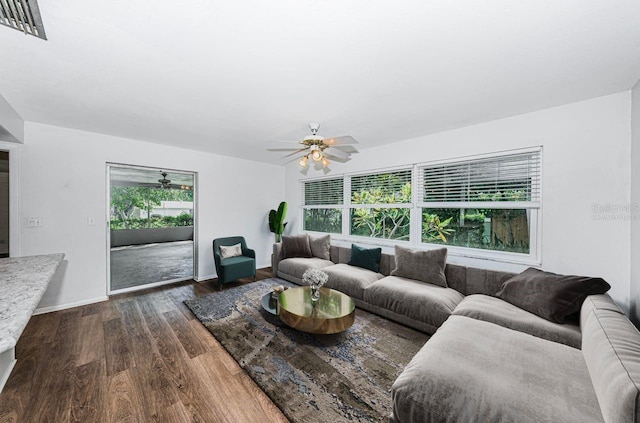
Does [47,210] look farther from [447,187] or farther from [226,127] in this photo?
[447,187]

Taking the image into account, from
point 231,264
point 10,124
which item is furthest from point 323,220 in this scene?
point 10,124

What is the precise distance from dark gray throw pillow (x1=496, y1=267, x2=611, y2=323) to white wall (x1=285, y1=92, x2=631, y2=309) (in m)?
0.49

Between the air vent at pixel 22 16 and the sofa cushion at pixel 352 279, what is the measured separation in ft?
11.3

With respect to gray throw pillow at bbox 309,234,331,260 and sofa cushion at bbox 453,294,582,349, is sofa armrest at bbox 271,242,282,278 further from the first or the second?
sofa cushion at bbox 453,294,582,349

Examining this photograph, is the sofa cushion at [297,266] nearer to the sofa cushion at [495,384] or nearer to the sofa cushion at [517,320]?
the sofa cushion at [517,320]

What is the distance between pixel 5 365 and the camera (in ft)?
6.11

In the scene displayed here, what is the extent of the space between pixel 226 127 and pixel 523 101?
3371 millimetres

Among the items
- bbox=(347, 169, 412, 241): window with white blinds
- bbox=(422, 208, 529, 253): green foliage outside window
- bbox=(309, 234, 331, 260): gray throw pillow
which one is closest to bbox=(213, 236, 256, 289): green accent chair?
bbox=(309, 234, 331, 260): gray throw pillow

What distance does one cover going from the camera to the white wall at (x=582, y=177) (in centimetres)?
224

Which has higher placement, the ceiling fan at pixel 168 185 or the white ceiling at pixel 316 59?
the white ceiling at pixel 316 59

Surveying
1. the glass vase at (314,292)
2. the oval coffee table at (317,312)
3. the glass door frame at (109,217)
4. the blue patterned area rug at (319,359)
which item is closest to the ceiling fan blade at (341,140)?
the glass vase at (314,292)

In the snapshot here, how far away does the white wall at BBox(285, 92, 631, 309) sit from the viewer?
7.34ft

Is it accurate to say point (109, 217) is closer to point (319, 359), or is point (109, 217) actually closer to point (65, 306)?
point (65, 306)

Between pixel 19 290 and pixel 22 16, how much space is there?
1.65m
